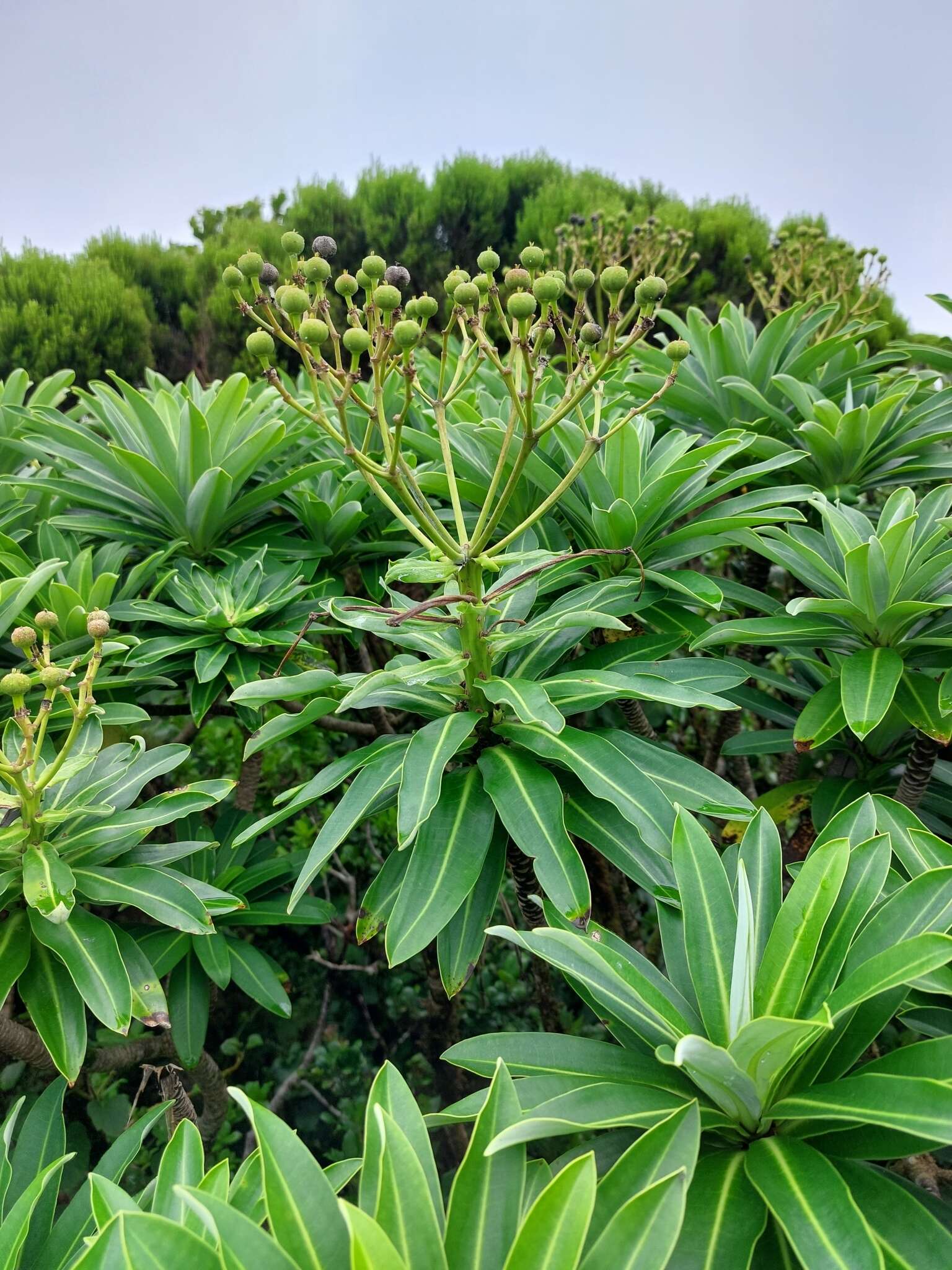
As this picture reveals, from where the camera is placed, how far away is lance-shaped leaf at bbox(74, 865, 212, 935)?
1556 mm

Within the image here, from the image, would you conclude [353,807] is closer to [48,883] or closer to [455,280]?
[48,883]

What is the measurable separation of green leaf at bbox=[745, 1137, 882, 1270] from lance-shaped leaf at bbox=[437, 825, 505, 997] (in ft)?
1.97

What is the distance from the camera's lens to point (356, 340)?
4.23ft

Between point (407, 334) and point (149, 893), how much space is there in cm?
114

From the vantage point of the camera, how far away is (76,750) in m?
1.79

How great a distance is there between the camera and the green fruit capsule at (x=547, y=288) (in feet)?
4.09

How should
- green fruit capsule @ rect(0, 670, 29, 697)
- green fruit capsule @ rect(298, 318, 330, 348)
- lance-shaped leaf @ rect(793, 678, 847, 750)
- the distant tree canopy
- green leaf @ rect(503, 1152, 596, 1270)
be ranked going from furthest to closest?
the distant tree canopy → lance-shaped leaf @ rect(793, 678, 847, 750) → green fruit capsule @ rect(0, 670, 29, 697) → green fruit capsule @ rect(298, 318, 330, 348) → green leaf @ rect(503, 1152, 596, 1270)

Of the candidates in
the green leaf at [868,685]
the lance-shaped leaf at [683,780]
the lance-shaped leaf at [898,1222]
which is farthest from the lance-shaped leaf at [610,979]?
the green leaf at [868,685]

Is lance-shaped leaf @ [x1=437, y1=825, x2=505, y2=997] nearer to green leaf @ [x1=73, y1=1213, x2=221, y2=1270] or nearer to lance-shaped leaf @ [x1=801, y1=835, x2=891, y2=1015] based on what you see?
lance-shaped leaf @ [x1=801, y1=835, x2=891, y2=1015]

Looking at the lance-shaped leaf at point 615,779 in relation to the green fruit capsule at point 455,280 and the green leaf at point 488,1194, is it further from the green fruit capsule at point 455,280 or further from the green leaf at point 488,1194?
the green fruit capsule at point 455,280

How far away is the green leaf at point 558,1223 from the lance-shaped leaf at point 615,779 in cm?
58

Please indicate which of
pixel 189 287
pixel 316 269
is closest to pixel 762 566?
pixel 316 269

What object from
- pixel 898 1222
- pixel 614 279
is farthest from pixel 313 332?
pixel 898 1222

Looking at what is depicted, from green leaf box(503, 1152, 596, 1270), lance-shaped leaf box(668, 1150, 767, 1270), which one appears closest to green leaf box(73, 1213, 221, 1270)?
green leaf box(503, 1152, 596, 1270)
